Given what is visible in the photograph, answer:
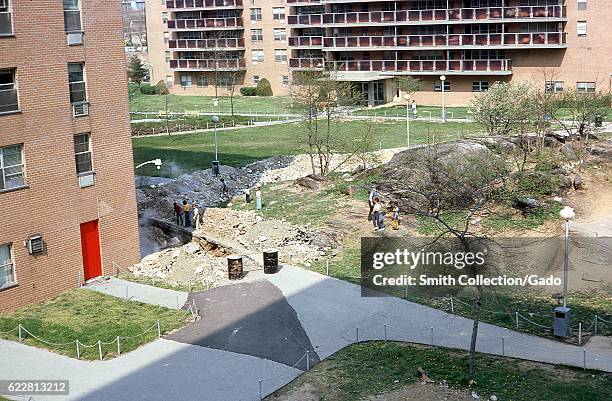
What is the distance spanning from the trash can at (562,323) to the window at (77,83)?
1624 cm

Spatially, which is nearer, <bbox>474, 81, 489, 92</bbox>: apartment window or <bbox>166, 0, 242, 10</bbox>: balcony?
<bbox>474, 81, 489, 92</bbox>: apartment window

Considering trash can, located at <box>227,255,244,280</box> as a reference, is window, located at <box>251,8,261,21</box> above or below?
above

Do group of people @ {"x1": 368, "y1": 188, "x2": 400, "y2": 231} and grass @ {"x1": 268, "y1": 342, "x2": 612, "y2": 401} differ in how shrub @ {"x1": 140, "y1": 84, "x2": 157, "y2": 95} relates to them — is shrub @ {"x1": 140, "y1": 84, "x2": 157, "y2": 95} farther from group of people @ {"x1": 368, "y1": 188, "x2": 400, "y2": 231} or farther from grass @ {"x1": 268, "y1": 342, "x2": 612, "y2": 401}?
grass @ {"x1": 268, "y1": 342, "x2": 612, "y2": 401}

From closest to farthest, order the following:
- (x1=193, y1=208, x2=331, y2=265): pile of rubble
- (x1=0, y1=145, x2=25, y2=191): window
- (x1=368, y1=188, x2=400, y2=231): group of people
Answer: (x1=0, y1=145, x2=25, y2=191): window, (x1=193, y1=208, x2=331, y2=265): pile of rubble, (x1=368, y1=188, x2=400, y2=231): group of people

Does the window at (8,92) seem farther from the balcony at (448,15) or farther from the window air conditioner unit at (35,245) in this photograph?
the balcony at (448,15)

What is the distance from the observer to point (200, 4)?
9150 centimetres

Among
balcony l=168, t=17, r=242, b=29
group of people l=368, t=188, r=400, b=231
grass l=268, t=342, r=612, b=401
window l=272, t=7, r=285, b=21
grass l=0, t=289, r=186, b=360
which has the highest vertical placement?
window l=272, t=7, r=285, b=21

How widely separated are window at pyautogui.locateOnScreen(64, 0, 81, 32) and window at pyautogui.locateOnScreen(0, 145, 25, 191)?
14.0 ft

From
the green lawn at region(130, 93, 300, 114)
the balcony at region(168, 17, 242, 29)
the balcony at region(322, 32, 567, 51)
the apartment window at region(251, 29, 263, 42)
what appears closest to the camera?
the balcony at region(322, 32, 567, 51)

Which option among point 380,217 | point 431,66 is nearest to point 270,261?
point 380,217

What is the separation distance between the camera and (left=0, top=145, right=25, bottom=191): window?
82.9ft

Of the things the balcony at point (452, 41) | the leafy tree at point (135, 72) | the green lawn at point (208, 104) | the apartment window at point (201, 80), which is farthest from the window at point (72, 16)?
the leafy tree at point (135, 72)

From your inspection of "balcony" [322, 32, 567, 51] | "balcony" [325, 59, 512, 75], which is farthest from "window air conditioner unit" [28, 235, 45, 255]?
"balcony" [322, 32, 567, 51]

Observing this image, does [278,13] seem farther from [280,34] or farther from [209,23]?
[209,23]
